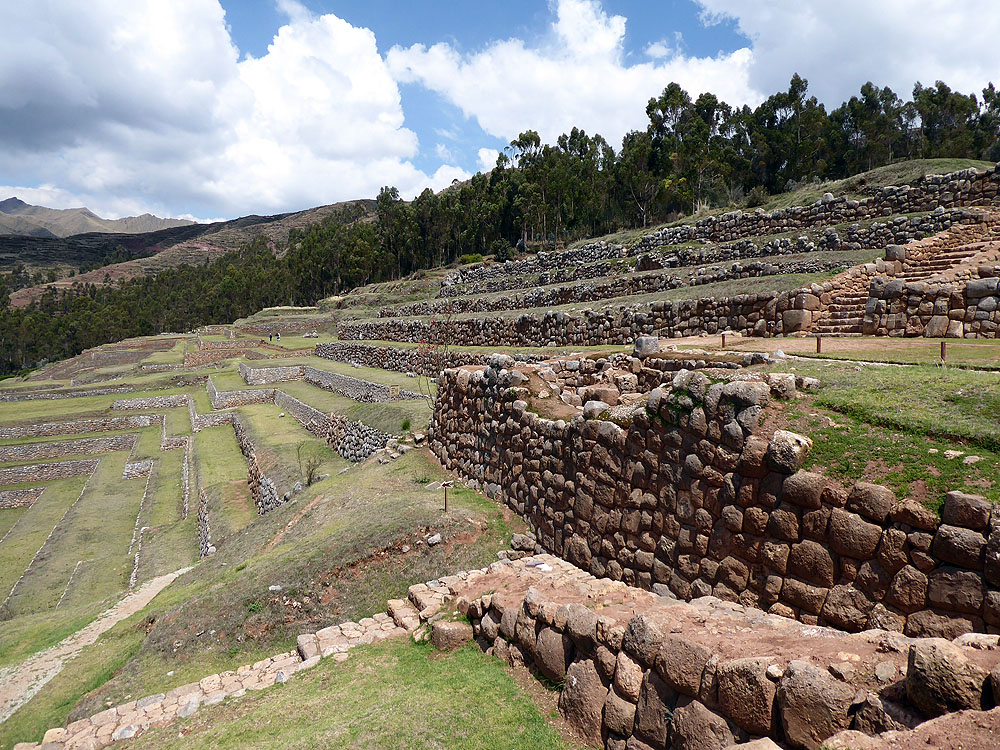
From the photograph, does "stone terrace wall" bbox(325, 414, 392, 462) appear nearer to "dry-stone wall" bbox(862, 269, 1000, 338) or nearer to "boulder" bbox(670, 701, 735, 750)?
"dry-stone wall" bbox(862, 269, 1000, 338)

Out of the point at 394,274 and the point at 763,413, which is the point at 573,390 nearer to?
the point at 763,413

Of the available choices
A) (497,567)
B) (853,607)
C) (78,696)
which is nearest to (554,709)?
(853,607)

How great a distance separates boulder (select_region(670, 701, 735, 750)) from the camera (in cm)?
366

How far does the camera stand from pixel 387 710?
531cm

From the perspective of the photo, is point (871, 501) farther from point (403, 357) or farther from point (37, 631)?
point (403, 357)

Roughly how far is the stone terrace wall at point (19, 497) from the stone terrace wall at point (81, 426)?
27.6 ft

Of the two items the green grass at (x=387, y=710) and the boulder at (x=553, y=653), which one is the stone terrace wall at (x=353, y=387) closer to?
the green grass at (x=387, y=710)

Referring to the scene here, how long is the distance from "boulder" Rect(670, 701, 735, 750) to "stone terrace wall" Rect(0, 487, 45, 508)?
35.0 metres

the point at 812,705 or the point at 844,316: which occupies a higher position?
the point at 844,316

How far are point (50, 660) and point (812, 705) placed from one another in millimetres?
12149

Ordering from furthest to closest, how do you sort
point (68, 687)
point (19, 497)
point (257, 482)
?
point (19, 497)
point (257, 482)
point (68, 687)

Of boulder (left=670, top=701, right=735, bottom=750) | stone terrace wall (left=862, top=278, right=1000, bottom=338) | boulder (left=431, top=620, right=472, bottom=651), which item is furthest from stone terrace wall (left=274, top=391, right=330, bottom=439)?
boulder (left=670, top=701, right=735, bottom=750)

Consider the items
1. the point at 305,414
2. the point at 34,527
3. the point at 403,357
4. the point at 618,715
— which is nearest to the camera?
the point at 618,715

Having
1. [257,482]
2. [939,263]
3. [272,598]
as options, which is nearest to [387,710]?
[272,598]
